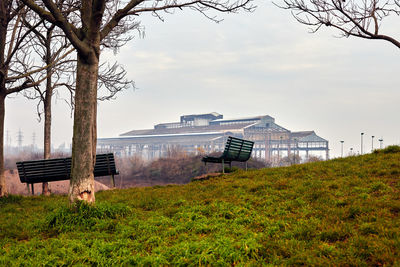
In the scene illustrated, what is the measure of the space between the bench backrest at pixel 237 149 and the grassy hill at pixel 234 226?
3.16 metres

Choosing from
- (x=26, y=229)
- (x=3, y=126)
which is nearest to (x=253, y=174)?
(x=26, y=229)

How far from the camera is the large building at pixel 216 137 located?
275ft

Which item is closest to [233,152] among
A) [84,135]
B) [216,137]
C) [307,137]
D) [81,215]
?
[84,135]

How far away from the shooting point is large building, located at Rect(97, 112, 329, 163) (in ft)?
275

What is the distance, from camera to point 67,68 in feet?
45.1

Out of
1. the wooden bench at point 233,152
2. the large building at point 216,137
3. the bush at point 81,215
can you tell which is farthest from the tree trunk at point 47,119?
the large building at point 216,137

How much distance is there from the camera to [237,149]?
40.2 feet

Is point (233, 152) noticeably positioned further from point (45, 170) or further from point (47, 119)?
point (47, 119)

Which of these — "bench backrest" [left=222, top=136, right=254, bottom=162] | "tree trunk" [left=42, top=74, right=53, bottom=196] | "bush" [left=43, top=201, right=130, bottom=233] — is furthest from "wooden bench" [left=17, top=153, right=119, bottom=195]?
"bush" [left=43, top=201, right=130, bottom=233]

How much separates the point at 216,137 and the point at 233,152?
Result: 235 ft

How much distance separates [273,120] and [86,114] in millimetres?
95875

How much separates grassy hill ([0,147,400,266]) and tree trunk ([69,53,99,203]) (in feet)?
1.31

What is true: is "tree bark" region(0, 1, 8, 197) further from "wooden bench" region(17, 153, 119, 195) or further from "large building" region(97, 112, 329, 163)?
"large building" region(97, 112, 329, 163)

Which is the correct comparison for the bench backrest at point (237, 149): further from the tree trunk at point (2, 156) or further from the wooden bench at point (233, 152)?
the tree trunk at point (2, 156)
